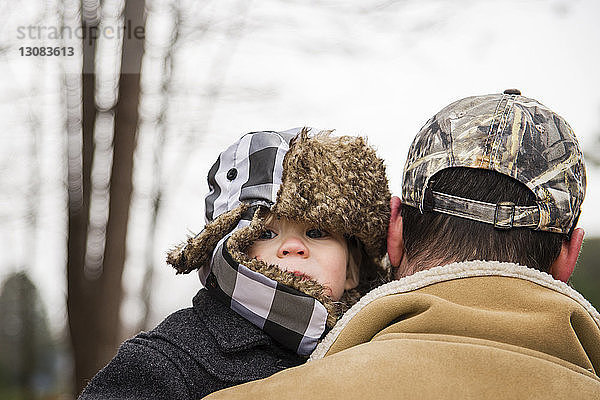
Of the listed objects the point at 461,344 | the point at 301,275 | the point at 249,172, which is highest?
the point at 249,172

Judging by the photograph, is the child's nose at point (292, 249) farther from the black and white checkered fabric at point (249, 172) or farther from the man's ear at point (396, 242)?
the man's ear at point (396, 242)

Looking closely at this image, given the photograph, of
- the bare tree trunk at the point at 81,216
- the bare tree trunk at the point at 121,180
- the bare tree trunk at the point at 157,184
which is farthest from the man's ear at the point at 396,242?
the bare tree trunk at the point at 157,184

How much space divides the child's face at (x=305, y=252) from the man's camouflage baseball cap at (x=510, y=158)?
403mm

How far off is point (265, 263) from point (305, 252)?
0.49 ft

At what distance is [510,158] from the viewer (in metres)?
1.44

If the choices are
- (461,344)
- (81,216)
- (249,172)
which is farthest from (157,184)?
(461,344)

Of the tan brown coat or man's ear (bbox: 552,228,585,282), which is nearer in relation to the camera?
the tan brown coat

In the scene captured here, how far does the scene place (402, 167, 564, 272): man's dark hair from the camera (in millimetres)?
1445

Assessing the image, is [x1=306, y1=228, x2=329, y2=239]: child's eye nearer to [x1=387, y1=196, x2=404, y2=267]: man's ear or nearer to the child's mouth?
the child's mouth

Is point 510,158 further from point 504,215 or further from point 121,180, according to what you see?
point 121,180

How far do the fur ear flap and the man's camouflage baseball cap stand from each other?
19.1 inches

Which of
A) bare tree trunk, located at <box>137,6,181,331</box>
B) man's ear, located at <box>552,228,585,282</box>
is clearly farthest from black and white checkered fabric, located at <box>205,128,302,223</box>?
bare tree trunk, located at <box>137,6,181,331</box>

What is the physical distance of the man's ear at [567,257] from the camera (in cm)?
154

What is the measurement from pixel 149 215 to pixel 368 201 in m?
5.88
